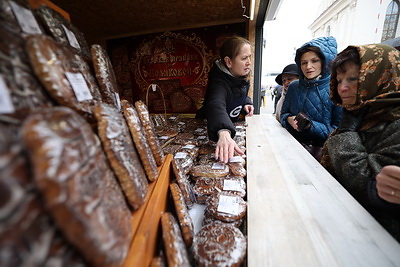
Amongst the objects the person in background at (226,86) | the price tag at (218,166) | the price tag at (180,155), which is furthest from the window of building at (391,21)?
the price tag at (180,155)

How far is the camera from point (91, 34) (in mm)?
3500

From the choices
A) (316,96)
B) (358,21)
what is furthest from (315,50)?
(358,21)

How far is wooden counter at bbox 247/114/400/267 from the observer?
1.70 ft

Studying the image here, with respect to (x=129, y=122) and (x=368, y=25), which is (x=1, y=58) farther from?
(x=368, y=25)

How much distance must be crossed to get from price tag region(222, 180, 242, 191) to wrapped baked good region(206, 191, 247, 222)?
0.05 m

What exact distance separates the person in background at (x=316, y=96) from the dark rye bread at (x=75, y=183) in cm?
179

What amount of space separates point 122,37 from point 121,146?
414 cm

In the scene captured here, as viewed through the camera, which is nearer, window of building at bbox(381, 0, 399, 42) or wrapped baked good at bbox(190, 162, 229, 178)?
wrapped baked good at bbox(190, 162, 229, 178)

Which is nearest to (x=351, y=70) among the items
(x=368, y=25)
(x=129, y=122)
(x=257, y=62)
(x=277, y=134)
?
(x=277, y=134)

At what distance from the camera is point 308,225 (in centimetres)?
62

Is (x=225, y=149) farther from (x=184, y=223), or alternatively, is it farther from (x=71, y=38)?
(x=71, y=38)

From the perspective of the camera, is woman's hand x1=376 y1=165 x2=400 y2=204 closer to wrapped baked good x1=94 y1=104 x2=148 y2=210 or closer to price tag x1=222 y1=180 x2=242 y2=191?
price tag x1=222 y1=180 x2=242 y2=191

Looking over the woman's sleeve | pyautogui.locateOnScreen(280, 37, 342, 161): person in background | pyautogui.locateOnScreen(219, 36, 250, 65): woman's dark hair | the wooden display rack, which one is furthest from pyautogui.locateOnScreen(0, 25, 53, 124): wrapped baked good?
pyautogui.locateOnScreen(280, 37, 342, 161): person in background

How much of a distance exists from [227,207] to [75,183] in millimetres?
→ 611
